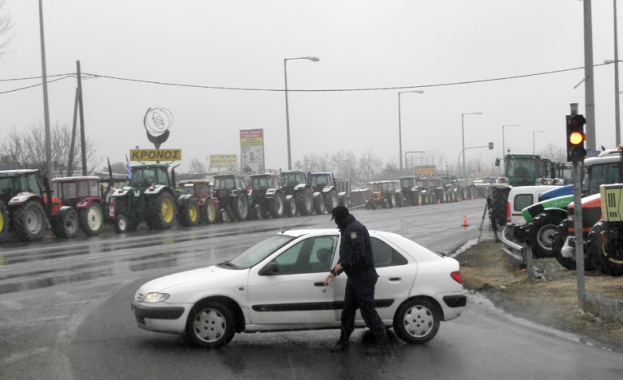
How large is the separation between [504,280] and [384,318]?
621 cm

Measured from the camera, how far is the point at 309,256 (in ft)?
30.5

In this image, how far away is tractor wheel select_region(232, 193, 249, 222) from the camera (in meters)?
39.8

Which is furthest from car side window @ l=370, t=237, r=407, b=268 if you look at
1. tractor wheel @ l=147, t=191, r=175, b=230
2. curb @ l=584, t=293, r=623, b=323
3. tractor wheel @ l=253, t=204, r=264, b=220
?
tractor wheel @ l=253, t=204, r=264, b=220

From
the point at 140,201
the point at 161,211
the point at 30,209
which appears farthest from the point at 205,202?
the point at 30,209

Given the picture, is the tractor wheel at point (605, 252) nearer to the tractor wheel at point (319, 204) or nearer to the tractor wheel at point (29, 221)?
the tractor wheel at point (29, 221)

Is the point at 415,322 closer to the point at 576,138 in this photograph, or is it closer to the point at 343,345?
the point at 343,345

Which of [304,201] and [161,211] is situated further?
[304,201]

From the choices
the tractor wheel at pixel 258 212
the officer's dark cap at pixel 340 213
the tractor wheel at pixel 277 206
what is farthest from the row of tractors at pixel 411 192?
the officer's dark cap at pixel 340 213

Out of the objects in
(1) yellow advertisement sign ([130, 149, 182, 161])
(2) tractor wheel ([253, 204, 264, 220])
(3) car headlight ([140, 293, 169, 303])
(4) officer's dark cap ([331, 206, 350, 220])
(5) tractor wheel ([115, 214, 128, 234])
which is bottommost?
(2) tractor wheel ([253, 204, 264, 220])

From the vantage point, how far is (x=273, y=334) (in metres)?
9.94

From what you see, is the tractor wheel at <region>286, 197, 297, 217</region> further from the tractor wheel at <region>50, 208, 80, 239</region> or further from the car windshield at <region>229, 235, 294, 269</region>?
the car windshield at <region>229, 235, 294, 269</region>

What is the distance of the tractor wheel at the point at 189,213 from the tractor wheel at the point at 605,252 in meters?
23.9

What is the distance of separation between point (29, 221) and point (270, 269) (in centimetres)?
2044

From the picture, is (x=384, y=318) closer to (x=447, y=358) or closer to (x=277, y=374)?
(x=447, y=358)
